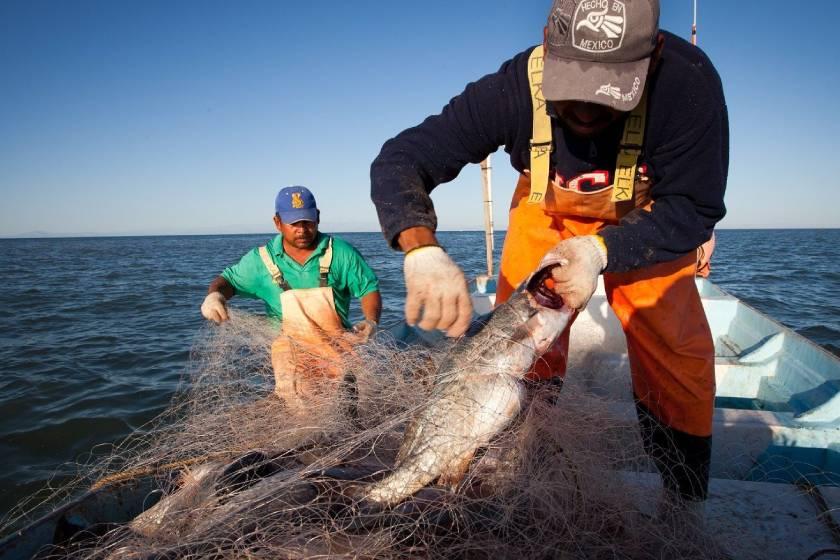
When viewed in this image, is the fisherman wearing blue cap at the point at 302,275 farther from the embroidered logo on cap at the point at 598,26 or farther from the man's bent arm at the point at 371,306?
the embroidered logo on cap at the point at 598,26

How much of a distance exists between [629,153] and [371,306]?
306cm

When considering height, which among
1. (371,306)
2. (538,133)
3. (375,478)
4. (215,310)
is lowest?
(375,478)

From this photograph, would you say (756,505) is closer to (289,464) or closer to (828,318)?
(289,464)

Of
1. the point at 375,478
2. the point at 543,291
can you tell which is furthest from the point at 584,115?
the point at 375,478

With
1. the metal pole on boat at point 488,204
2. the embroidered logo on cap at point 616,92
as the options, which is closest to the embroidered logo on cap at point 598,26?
the embroidered logo on cap at point 616,92

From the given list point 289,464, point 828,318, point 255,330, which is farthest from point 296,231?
point 828,318

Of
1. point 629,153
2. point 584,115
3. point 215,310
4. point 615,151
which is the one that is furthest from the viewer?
point 215,310

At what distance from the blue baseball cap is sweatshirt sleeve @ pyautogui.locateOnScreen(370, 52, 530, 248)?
2589 millimetres

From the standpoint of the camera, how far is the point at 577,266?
2.03 m

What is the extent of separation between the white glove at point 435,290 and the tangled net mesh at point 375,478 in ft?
1.09

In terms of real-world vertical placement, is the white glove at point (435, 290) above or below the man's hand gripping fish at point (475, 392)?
above

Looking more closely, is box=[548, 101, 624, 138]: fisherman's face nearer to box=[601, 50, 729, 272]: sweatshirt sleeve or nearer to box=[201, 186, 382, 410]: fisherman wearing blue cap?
box=[601, 50, 729, 272]: sweatshirt sleeve

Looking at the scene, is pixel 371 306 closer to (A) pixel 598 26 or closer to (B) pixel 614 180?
(B) pixel 614 180

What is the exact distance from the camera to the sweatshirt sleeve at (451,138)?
2.26 m
